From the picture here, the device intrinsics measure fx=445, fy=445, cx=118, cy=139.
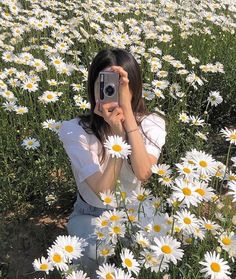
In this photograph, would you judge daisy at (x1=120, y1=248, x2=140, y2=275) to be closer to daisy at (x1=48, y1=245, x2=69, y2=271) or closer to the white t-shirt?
daisy at (x1=48, y1=245, x2=69, y2=271)

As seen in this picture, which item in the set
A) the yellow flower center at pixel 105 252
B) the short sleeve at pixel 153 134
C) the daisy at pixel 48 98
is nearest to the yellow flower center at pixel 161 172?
the short sleeve at pixel 153 134

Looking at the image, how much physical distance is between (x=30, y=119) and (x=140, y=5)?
238cm

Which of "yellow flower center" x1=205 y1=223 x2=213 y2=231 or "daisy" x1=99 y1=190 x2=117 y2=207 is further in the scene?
"daisy" x1=99 y1=190 x2=117 y2=207

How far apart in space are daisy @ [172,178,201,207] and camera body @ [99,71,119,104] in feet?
1.69

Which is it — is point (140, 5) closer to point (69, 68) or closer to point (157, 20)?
point (157, 20)

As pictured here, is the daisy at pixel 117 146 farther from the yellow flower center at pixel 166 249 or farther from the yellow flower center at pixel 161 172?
the yellow flower center at pixel 166 249

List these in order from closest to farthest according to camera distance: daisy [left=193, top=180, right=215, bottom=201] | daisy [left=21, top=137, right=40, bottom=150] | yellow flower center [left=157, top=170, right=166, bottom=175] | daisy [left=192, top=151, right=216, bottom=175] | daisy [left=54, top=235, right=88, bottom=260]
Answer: daisy [left=54, top=235, right=88, bottom=260], daisy [left=193, top=180, right=215, bottom=201], daisy [left=192, top=151, right=216, bottom=175], yellow flower center [left=157, top=170, right=166, bottom=175], daisy [left=21, top=137, right=40, bottom=150]

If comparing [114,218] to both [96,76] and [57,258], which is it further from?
[96,76]

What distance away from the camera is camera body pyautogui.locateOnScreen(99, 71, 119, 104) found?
2016 millimetres

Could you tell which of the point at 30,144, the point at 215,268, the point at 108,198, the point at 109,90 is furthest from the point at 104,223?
the point at 30,144

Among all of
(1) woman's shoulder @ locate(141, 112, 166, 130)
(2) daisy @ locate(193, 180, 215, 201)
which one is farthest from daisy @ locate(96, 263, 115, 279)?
(1) woman's shoulder @ locate(141, 112, 166, 130)

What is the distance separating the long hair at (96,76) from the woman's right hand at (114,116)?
233mm

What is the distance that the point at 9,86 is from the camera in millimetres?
3748

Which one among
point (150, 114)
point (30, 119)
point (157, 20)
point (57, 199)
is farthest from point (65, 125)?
point (157, 20)
